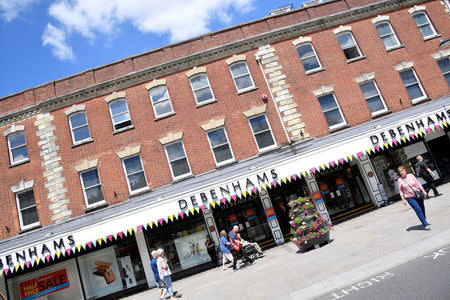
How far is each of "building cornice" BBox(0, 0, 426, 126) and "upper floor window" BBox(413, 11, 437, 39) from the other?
1875 mm

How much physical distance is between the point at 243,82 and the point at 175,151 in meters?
5.25

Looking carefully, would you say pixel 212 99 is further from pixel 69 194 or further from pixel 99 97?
pixel 69 194

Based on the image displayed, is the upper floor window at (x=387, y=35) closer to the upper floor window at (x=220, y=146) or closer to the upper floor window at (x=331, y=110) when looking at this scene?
the upper floor window at (x=331, y=110)

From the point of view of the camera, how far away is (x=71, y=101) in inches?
573

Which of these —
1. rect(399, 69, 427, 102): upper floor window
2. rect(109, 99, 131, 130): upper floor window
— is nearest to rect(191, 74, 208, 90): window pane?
rect(109, 99, 131, 130): upper floor window

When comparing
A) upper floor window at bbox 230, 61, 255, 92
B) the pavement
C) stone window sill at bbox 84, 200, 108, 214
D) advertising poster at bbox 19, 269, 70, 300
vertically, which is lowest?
the pavement

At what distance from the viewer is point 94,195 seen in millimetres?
13617

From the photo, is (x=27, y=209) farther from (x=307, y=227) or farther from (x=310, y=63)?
(x=310, y=63)

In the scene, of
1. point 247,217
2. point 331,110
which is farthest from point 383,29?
point 247,217

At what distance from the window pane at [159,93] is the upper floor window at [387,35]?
12.7m

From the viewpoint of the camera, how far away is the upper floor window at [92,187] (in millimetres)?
13578

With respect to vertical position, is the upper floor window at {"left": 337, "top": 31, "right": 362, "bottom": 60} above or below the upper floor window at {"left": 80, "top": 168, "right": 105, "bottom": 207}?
above

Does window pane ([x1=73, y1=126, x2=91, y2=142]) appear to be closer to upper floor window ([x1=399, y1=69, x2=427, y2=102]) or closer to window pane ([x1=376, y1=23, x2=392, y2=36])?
window pane ([x1=376, y1=23, x2=392, y2=36])

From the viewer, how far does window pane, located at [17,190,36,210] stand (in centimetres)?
1359
